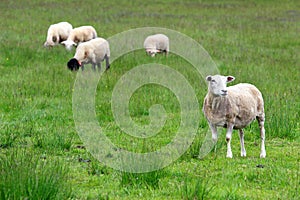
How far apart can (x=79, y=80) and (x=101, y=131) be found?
13.1 ft

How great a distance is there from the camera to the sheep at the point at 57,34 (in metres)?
20.3

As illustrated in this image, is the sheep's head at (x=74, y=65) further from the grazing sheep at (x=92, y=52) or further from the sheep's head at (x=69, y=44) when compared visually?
the sheep's head at (x=69, y=44)

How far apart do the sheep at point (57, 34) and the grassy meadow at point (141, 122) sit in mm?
433

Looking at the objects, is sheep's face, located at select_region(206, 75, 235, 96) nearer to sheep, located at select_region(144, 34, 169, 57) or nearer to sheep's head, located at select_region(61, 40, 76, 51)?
sheep's head, located at select_region(61, 40, 76, 51)

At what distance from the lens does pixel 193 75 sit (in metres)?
15.0

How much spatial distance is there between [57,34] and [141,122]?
11.2m

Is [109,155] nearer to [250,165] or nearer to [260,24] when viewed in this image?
[250,165]

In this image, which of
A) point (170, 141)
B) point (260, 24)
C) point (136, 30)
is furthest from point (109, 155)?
point (260, 24)

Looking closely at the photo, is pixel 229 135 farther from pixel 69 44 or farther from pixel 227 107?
pixel 69 44

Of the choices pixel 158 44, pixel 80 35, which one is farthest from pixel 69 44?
pixel 158 44

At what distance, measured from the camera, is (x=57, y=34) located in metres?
20.9

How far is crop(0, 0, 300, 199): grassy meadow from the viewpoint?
6145mm

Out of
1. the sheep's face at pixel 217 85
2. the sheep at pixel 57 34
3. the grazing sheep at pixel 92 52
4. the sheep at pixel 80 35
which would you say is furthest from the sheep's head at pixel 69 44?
the sheep's face at pixel 217 85

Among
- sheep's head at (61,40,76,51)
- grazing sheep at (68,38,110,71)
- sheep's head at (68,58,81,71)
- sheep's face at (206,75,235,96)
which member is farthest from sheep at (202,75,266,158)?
sheep's head at (61,40,76,51)
